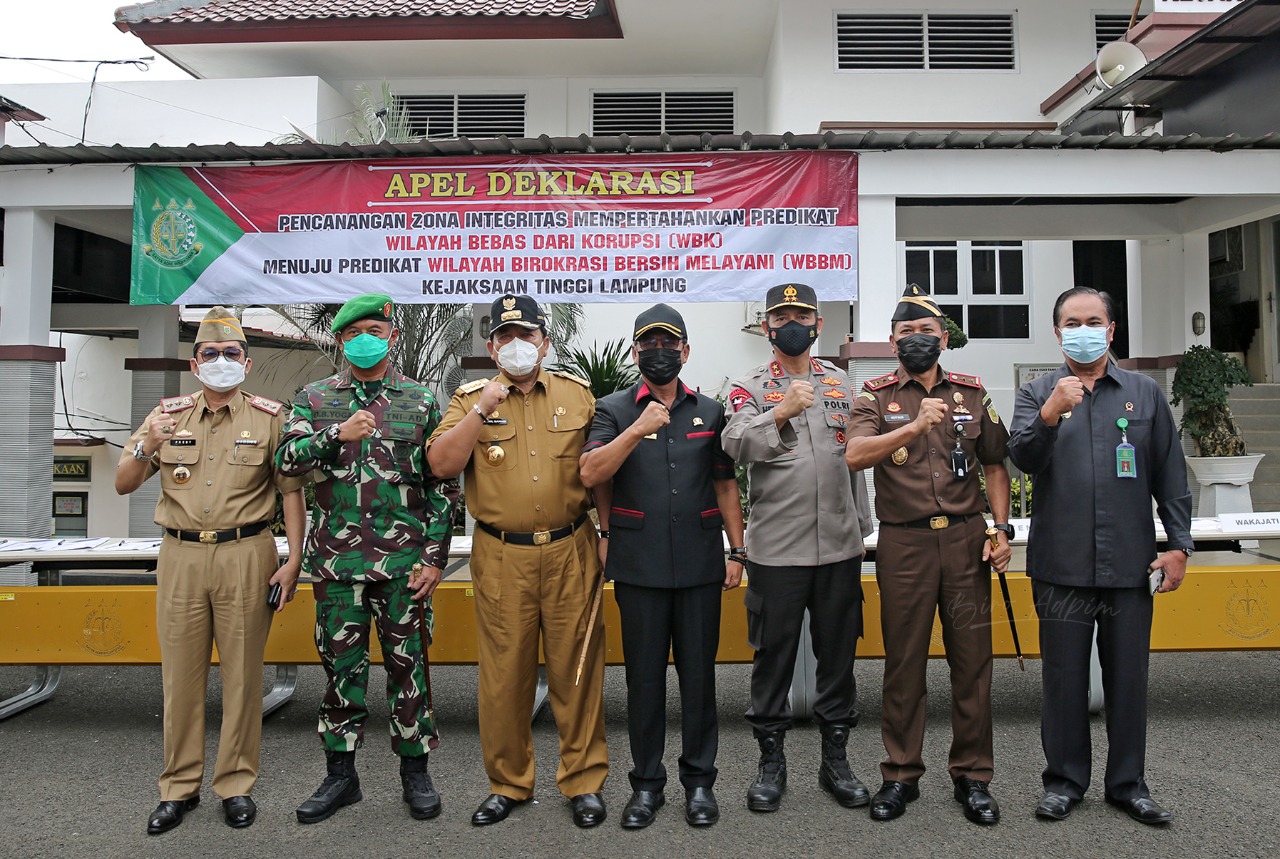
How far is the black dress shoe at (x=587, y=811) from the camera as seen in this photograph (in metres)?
3.44

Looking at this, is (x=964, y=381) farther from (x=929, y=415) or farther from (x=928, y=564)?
(x=928, y=564)

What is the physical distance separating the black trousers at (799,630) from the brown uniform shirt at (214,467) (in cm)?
191

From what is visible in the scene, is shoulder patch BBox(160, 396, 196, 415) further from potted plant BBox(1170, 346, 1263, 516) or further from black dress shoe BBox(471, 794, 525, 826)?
potted plant BBox(1170, 346, 1263, 516)

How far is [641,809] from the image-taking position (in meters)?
3.45

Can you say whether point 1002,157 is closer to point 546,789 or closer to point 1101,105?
point 1101,105

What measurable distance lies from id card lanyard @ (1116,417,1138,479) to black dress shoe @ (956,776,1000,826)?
1.28m

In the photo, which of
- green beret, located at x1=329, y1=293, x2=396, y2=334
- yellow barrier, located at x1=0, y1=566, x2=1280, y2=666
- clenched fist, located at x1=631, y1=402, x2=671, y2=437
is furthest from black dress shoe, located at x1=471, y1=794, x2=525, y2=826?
green beret, located at x1=329, y1=293, x2=396, y2=334

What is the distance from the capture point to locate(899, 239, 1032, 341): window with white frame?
12.8 m

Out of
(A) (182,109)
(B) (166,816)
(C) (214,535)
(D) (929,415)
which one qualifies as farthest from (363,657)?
(A) (182,109)

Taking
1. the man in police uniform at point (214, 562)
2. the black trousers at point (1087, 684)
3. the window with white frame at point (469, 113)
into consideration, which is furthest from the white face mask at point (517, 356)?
the window with white frame at point (469, 113)

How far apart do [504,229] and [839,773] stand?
465cm

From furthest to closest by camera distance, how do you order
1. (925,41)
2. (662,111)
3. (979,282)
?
(979,282), (662,111), (925,41)

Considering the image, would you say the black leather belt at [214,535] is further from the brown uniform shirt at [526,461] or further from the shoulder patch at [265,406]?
the brown uniform shirt at [526,461]

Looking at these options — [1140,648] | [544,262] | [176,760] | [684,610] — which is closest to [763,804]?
[684,610]
